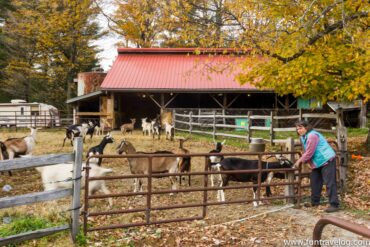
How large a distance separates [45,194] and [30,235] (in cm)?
59

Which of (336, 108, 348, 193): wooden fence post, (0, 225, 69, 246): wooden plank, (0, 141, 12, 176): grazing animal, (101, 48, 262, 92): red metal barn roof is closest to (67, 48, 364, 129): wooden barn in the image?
(101, 48, 262, 92): red metal barn roof

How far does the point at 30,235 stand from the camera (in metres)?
4.93

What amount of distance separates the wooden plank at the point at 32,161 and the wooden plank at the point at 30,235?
93 centimetres

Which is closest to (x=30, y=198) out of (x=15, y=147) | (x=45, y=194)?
(x=45, y=194)

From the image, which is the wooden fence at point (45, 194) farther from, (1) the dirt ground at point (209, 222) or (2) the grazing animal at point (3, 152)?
(2) the grazing animal at point (3, 152)

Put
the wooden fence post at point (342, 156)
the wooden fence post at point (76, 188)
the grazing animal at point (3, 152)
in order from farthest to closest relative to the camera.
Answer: the grazing animal at point (3, 152) < the wooden fence post at point (342, 156) < the wooden fence post at point (76, 188)

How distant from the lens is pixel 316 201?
7.15m

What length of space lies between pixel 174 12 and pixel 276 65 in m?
4.06

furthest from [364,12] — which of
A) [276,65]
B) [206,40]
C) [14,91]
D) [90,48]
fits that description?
[14,91]

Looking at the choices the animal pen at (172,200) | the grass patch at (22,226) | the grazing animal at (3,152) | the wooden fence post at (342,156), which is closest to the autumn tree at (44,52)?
the grazing animal at (3,152)

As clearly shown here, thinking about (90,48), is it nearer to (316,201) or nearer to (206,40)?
(206,40)

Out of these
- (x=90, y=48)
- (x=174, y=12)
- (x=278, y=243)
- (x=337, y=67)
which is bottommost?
(x=278, y=243)

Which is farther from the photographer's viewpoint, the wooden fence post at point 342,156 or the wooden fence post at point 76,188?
the wooden fence post at point 342,156

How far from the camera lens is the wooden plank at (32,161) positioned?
4.80 meters
